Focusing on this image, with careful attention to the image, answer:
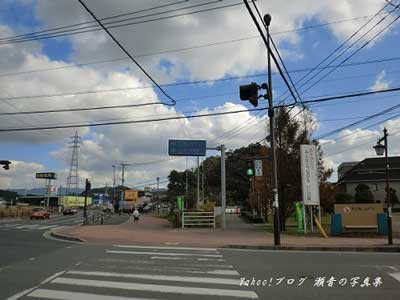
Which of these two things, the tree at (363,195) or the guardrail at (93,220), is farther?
the tree at (363,195)

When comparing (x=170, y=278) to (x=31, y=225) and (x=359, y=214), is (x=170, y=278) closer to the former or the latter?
(x=359, y=214)

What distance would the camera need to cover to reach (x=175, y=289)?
32.0 ft

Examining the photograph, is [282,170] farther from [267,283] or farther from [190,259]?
[267,283]

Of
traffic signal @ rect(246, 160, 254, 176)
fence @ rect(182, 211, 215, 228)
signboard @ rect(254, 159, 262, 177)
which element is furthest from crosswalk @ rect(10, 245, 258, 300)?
fence @ rect(182, 211, 215, 228)

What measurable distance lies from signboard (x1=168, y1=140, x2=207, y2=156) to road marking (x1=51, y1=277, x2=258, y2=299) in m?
25.8

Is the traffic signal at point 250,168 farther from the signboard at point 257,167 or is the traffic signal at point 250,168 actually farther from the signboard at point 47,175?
the signboard at point 47,175

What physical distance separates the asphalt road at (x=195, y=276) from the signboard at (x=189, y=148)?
20.1 metres

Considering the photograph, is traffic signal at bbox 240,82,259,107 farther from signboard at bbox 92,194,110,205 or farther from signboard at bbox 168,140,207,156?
signboard at bbox 92,194,110,205

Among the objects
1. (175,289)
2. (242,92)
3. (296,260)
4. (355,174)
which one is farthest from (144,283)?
(355,174)

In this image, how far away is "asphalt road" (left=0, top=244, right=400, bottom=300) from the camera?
919cm

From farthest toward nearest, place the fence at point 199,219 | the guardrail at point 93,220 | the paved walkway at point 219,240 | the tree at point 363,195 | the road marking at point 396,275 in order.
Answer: the tree at point 363,195 → the guardrail at point 93,220 → the fence at point 199,219 → the paved walkway at point 219,240 → the road marking at point 396,275

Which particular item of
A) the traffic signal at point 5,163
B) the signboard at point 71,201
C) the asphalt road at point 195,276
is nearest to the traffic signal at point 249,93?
the asphalt road at point 195,276

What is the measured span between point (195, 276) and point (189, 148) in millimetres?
25413

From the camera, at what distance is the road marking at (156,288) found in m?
9.25
